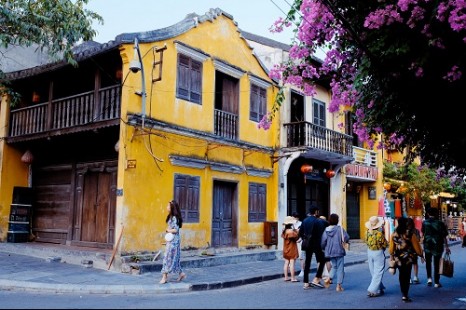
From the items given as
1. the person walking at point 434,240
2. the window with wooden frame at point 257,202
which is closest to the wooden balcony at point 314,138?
the window with wooden frame at point 257,202

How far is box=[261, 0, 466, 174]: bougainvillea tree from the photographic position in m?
7.53

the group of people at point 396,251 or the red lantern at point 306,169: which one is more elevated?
the red lantern at point 306,169

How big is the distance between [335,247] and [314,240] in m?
0.70

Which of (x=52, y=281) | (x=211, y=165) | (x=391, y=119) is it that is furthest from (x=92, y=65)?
(x=391, y=119)

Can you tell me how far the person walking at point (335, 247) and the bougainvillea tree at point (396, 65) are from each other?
2.27m

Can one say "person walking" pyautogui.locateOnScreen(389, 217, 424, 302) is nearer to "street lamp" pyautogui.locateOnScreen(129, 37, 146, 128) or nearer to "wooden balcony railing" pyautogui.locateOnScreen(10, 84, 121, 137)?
"street lamp" pyautogui.locateOnScreen(129, 37, 146, 128)

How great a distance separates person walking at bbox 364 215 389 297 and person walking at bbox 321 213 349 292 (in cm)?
80

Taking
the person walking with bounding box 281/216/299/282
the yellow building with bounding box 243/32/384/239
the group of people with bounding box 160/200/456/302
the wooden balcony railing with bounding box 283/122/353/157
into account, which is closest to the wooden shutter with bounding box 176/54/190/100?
the yellow building with bounding box 243/32/384/239

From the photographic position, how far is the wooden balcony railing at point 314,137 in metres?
18.0

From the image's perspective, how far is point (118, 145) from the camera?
12.8m

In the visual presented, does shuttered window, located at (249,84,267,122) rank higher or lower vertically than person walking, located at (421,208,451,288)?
higher

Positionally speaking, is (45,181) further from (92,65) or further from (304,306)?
(304,306)

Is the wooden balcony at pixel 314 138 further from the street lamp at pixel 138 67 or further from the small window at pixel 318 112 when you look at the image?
the street lamp at pixel 138 67

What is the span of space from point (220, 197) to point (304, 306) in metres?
8.19
